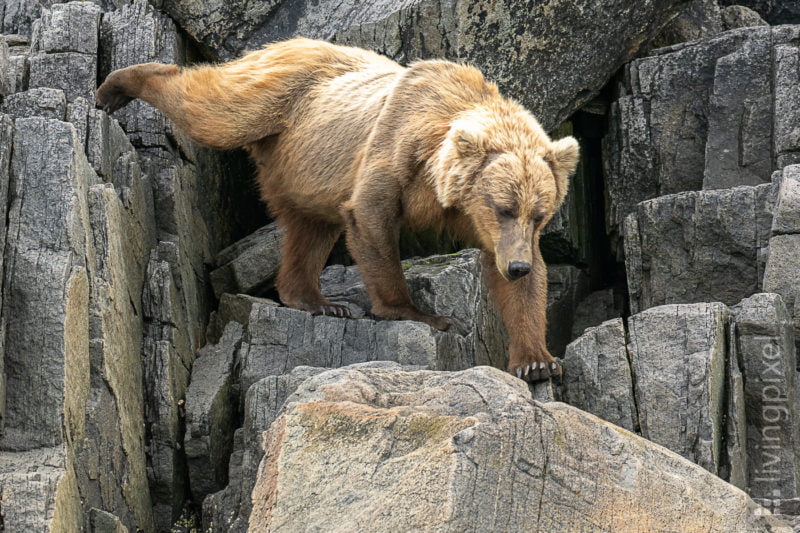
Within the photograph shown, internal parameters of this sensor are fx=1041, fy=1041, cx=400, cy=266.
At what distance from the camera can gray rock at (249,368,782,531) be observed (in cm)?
441

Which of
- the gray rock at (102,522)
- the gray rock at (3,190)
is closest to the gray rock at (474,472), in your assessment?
the gray rock at (102,522)

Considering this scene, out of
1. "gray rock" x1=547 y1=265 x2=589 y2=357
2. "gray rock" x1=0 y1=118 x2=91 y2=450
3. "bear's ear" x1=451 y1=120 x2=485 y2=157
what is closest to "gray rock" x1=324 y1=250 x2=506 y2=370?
"gray rock" x1=547 y1=265 x2=589 y2=357

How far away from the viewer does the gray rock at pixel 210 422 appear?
23.7ft

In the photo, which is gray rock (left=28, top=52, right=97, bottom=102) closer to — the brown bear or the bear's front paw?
the brown bear

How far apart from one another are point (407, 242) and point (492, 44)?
1.96 meters

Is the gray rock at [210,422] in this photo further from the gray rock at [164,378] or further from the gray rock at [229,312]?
the gray rock at [229,312]

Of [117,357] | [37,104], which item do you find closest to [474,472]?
[117,357]

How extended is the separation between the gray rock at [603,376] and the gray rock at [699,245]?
Result: 1844 mm

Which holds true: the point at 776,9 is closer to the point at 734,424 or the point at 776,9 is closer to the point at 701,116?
the point at 701,116

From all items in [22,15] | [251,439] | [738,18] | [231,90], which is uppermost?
[22,15]

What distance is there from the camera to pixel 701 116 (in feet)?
31.0

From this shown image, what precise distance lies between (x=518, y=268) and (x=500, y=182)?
2.15 feet

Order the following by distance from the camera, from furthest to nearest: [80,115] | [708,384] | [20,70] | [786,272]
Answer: [20,70]
[80,115]
[786,272]
[708,384]

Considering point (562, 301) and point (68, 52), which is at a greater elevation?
point (68, 52)
